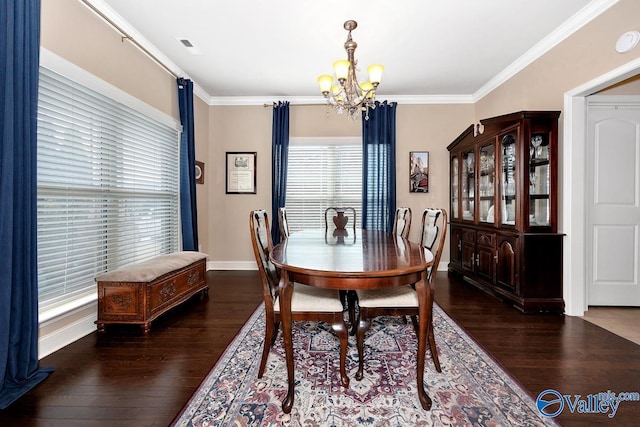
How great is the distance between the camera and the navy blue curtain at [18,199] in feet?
5.21

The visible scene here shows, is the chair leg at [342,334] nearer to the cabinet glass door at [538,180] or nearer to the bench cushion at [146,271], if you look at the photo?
the bench cushion at [146,271]

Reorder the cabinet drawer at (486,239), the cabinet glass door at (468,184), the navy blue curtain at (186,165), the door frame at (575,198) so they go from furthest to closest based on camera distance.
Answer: the cabinet glass door at (468,184) → the navy blue curtain at (186,165) → the cabinet drawer at (486,239) → the door frame at (575,198)

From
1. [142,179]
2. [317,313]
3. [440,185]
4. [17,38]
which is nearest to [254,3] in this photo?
[17,38]

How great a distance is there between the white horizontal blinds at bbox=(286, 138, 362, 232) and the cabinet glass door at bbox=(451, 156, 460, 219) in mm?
1396

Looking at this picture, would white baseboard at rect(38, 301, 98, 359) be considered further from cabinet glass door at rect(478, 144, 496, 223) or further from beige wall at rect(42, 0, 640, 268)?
cabinet glass door at rect(478, 144, 496, 223)

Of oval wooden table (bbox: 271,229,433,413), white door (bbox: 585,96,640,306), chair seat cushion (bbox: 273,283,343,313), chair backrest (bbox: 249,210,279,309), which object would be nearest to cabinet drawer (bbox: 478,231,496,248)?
white door (bbox: 585,96,640,306)

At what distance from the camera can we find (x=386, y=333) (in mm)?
2348

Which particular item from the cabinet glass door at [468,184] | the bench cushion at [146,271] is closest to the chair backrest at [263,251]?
the bench cushion at [146,271]

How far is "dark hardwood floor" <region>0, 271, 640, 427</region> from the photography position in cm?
149

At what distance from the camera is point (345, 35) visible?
286 centimetres

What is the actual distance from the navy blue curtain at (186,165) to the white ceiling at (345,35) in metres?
0.28

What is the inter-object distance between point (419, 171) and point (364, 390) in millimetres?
3618

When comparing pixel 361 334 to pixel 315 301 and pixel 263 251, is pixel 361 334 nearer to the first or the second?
pixel 315 301

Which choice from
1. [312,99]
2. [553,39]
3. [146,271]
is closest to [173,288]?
[146,271]
